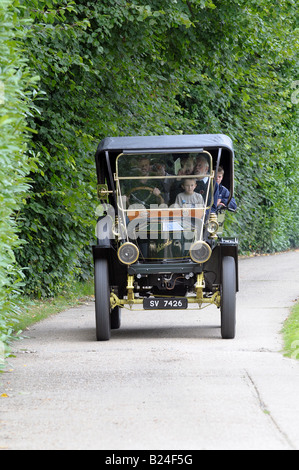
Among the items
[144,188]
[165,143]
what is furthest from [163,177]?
[165,143]

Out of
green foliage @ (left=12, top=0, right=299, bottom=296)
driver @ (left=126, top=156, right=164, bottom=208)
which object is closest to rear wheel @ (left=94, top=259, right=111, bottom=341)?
driver @ (left=126, top=156, right=164, bottom=208)

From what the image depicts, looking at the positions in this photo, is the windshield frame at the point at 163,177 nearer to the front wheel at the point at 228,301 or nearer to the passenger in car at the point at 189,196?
the passenger in car at the point at 189,196

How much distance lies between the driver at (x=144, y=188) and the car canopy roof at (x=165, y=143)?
184 millimetres

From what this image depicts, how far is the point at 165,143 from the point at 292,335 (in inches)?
117

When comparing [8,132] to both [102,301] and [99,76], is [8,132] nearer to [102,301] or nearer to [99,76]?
[102,301]

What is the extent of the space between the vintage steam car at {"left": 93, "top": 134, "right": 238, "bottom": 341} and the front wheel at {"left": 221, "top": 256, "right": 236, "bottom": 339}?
0.04ft

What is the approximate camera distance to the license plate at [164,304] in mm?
11914

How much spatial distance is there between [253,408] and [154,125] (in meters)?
12.8

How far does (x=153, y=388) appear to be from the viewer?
26.7ft

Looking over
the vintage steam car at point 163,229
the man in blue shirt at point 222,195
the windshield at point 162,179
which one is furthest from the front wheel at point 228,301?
the man in blue shirt at point 222,195

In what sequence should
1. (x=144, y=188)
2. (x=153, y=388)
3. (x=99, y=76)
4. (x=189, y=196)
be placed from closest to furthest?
(x=153, y=388)
(x=189, y=196)
(x=144, y=188)
(x=99, y=76)

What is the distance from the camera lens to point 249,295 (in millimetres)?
17750
